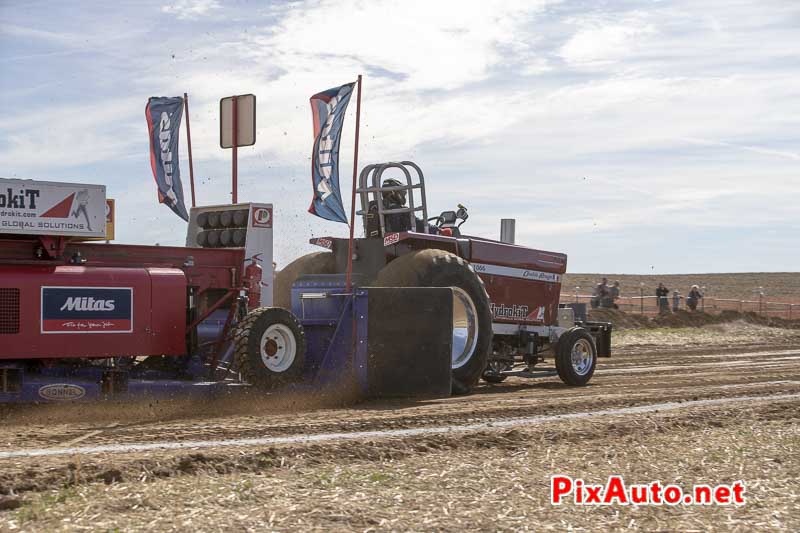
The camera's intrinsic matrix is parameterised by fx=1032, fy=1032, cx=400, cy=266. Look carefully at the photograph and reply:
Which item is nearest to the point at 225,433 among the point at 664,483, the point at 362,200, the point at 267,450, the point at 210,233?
the point at 267,450

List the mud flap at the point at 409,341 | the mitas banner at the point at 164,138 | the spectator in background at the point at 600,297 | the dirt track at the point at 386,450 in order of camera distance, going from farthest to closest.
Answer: the spectator in background at the point at 600,297, the mitas banner at the point at 164,138, the mud flap at the point at 409,341, the dirt track at the point at 386,450

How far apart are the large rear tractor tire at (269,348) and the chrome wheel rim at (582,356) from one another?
4666 mm

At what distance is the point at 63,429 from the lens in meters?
8.35

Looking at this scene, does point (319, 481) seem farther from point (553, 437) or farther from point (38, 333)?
point (38, 333)

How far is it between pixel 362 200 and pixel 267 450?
6163 millimetres

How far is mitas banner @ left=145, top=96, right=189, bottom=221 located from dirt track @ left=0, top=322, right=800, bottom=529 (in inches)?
169

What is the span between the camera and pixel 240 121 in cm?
1312

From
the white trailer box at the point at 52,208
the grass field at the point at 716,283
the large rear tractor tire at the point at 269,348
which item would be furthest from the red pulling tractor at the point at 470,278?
the grass field at the point at 716,283

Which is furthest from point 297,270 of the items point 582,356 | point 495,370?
point 582,356

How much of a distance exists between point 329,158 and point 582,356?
471cm

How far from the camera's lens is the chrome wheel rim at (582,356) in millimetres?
13961

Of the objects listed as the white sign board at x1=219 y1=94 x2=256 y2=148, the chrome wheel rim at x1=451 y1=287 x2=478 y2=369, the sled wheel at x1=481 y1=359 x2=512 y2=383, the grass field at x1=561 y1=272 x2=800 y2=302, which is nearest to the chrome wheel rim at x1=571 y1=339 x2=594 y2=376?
the sled wheel at x1=481 y1=359 x2=512 y2=383

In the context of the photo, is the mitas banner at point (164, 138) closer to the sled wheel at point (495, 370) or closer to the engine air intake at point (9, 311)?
the engine air intake at point (9, 311)

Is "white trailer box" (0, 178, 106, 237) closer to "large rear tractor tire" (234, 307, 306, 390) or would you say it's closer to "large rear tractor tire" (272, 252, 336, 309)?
"large rear tractor tire" (234, 307, 306, 390)
